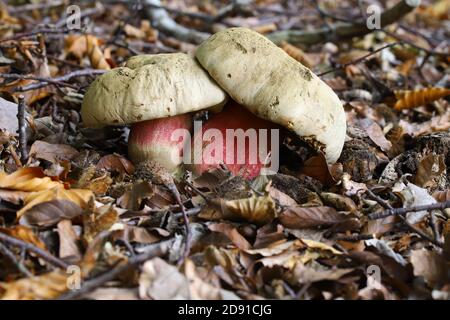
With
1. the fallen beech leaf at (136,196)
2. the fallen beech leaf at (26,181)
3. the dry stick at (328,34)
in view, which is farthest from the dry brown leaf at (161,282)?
the dry stick at (328,34)

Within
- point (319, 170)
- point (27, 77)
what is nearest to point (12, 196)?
point (27, 77)

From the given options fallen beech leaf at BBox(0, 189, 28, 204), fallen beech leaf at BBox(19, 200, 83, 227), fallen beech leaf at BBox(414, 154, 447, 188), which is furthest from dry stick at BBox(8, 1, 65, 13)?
fallen beech leaf at BBox(414, 154, 447, 188)

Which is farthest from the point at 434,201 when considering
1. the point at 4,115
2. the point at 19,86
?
the point at 19,86

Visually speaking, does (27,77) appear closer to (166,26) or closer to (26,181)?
(26,181)

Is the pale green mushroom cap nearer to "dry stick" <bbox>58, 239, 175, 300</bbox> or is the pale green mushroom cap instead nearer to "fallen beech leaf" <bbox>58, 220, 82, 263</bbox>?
"fallen beech leaf" <bbox>58, 220, 82, 263</bbox>

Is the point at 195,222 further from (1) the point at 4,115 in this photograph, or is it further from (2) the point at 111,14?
(2) the point at 111,14
